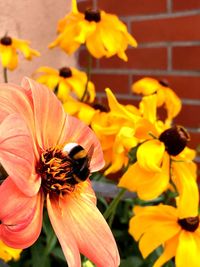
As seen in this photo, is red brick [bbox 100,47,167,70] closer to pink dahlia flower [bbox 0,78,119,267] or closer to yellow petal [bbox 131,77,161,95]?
yellow petal [bbox 131,77,161,95]

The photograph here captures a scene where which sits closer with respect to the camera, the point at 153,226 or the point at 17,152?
the point at 17,152

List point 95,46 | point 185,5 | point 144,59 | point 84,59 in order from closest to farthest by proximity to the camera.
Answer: point 95,46
point 185,5
point 144,59
point 84,59

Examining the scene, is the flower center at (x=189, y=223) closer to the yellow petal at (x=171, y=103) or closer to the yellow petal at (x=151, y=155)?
the yellow petal at (x=151, y=155)

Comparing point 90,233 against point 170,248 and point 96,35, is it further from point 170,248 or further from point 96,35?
point 96,35

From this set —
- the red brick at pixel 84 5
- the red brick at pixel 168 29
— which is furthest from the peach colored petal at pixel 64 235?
the red brick at pixel 84 5

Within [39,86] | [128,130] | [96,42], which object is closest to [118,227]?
[96,42]

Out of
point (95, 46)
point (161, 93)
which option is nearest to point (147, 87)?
point (161, 93)

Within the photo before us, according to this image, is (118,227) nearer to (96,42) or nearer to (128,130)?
(96,42)

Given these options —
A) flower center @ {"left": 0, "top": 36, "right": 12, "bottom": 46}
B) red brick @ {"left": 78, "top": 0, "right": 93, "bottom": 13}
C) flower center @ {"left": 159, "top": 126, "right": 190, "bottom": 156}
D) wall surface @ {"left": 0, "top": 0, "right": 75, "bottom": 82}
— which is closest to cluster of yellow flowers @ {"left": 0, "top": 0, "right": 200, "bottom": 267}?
flower center @ {"left": 159, "top": 126, "right": 190, "bottom": 156}
